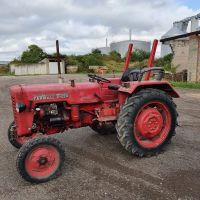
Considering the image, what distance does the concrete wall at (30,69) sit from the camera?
145 ft

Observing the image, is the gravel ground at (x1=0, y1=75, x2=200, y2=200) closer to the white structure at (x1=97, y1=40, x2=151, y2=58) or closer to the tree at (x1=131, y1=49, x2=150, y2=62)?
the tree at (x1=131, y1=49, x2=150, y2=62)

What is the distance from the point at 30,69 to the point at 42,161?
42819 millimetres

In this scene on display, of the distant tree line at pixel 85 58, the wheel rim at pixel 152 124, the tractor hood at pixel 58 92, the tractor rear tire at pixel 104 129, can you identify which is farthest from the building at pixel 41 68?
the wheel rim at pixel 152 124

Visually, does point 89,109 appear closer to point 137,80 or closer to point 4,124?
point 137,80

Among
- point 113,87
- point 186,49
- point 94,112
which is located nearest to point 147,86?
point 113,87

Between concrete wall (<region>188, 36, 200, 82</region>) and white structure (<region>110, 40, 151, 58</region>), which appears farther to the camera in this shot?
white structure (<region>110, 40, 151, 58</region>)

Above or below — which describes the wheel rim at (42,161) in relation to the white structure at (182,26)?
below

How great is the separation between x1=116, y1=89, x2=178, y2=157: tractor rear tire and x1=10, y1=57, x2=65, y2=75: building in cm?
3845

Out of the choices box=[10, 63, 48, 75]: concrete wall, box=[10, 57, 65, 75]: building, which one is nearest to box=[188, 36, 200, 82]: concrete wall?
box=[10, 57, 65, 75]: building

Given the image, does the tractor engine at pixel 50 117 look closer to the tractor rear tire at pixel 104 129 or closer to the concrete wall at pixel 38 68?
the tractor rear tire at pixel 104 129

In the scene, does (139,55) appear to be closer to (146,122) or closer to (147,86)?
(147,86)

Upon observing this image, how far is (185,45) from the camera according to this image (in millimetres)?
20609

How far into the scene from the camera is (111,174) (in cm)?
400

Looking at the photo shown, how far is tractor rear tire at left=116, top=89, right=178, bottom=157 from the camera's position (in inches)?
172
